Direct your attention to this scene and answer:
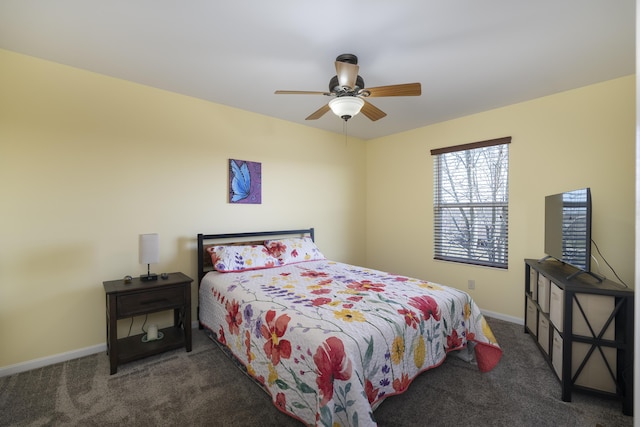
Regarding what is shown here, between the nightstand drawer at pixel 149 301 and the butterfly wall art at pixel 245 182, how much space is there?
4.04 feet

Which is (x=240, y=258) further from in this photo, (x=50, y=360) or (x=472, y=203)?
(x=472, y=203)

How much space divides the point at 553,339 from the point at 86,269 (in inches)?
152

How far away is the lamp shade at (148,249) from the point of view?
97.5 inches

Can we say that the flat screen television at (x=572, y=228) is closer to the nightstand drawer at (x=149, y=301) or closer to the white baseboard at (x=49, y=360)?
the nightstand drawer at (x=149, y=301)

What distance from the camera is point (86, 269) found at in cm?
253

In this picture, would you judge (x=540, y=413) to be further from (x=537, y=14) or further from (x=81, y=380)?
(x=81, y=380)

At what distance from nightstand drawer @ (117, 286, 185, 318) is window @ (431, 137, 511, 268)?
318 centimetres

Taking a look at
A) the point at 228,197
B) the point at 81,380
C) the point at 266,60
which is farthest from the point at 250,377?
the point at 266,60

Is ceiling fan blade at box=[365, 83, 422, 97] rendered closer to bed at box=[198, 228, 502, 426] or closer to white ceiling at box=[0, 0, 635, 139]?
white ceiling at box=[0, 0, 635, 139]

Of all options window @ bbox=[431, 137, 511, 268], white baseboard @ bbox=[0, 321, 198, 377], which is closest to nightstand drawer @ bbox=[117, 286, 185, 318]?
white baseboard @ bbox=[0, 321, 198, 377]

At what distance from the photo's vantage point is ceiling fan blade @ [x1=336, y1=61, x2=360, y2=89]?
1.85 metres

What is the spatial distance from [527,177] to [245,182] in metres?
3.17

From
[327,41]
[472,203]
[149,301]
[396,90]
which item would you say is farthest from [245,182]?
[472,203]

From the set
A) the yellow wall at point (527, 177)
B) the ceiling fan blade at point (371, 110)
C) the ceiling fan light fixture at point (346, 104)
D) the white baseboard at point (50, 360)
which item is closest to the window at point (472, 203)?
the yellow wall at point (527, 177)
